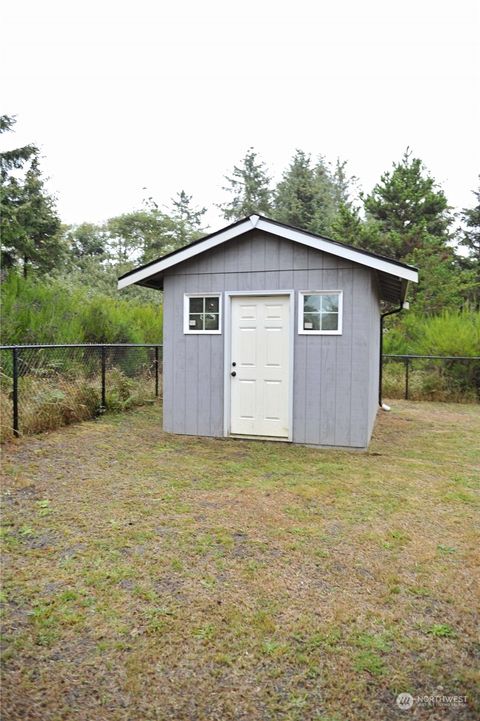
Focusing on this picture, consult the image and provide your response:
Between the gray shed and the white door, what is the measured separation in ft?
0.05

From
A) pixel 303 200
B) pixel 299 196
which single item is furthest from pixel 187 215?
pixel 303 200

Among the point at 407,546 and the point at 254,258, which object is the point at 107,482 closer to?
the point at 407,546

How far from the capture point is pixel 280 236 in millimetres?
6195

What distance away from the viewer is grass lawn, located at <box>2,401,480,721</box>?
6.18 ft

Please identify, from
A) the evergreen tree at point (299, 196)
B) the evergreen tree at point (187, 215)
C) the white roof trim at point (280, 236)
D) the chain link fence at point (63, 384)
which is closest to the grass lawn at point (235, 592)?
the chain link fence at point (63, 384)

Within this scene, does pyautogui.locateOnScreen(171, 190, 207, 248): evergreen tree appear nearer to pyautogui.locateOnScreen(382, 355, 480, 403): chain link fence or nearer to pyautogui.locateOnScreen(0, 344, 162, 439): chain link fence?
pyautogui.locateOnScreen(382, 355, 480, 403): chain link fence

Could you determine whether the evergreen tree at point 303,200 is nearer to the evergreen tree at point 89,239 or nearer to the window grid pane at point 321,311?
the evergreen tree at point 89,239

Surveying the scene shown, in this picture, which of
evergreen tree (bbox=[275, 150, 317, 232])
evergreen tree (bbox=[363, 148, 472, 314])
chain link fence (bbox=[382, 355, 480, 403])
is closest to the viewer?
chain link fence (bbox=[382, 355, 480, 403])

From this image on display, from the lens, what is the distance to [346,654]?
2117 mm

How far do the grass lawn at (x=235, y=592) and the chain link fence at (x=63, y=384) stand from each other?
Answer: 1328mm

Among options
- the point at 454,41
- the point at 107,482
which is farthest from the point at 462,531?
the point at 454,41

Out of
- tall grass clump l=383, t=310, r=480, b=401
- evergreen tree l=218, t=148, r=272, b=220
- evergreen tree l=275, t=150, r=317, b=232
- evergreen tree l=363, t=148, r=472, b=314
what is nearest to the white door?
tall grass clump l=383, t=310, r=480, b=401

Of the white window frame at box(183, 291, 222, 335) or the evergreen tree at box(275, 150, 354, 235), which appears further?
the evergreen tree at box(275, 150, 354, 235)

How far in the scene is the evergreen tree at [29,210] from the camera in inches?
587
